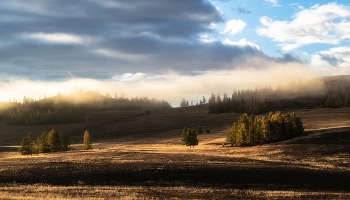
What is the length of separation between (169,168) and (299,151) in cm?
3211

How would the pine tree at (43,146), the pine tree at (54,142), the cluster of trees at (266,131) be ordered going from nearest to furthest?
the cluster of trees at (266,131)
the pine tree at (43,146)
the pine tree at (54,142)

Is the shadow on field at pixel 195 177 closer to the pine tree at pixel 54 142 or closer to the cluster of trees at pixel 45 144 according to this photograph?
the cluster of trees at pixel 45 144

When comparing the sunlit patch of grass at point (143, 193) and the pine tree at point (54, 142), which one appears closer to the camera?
the sunlit patch of grass at point (143, 193)

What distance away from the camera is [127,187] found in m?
35.7

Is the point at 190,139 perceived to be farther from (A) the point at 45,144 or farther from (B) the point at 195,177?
(B) the point at 195,177

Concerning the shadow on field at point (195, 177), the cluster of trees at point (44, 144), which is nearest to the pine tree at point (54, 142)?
the cluster of trees at point (44, 144)

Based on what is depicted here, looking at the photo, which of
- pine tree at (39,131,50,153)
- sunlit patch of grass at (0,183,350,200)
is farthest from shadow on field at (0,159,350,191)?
pine tree at (39,131,50,153)

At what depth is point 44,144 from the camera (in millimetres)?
110562

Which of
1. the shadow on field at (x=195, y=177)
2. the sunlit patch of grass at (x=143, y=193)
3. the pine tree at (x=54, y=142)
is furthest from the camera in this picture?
the pine tree at (x=54, y=142)

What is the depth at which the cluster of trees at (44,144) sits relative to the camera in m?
105

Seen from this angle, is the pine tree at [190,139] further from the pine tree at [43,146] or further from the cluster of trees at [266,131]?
the pine tree at [43,146]

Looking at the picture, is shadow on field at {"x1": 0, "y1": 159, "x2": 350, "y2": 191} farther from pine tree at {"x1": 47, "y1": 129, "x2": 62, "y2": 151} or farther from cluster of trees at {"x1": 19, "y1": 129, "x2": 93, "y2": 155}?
pine tree at {"x1": 47, "y1": 129, "x2": 62, "y2": 151}

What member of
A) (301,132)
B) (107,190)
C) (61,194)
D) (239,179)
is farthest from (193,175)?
(301,132)

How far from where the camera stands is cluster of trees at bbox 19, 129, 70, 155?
105 m
